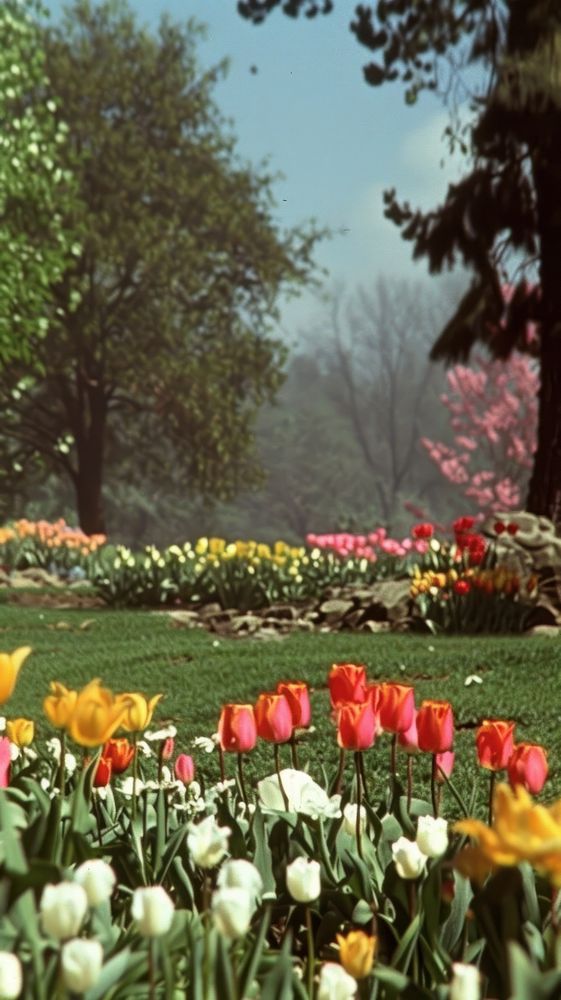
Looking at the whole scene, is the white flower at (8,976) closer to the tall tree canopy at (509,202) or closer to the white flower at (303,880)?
the white flower at (303,880)

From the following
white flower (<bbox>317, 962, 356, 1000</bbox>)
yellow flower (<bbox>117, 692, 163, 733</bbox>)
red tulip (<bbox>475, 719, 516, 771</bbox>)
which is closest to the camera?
white flower (<bbox>317, 962, 356, 1000</bbox>)

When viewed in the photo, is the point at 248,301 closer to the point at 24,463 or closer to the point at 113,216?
the point at 113,216

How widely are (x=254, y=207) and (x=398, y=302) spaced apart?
18.2m

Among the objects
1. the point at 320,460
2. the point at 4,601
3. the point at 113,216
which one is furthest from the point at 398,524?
the point at 4,601

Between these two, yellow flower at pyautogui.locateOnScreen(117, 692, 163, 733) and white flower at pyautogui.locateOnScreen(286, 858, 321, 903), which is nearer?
white flower at pyautogui.locateOnScreen(286, 858, 321, 903)

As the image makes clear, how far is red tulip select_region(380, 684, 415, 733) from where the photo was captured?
2.63m

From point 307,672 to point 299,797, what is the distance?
202 inches

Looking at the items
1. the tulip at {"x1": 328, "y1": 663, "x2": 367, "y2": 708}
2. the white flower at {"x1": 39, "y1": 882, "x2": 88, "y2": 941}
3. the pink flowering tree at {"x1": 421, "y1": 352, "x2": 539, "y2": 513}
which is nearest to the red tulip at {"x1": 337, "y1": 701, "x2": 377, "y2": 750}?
the tulip at {"x1": 328, "y1": 663, "x2": 367, "y2": 708}

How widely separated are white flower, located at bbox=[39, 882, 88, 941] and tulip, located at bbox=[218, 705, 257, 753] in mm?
1057

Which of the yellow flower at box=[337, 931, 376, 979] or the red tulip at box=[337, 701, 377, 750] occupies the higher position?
the red tulip at box=[337, 701, 377, 750]

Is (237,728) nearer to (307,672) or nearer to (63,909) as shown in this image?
(63,909)

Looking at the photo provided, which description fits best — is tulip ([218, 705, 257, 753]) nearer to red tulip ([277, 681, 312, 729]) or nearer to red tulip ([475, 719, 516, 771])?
red tulip ([277, 681, 312, 729])

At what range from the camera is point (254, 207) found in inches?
1161

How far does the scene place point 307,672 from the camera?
802 cm
